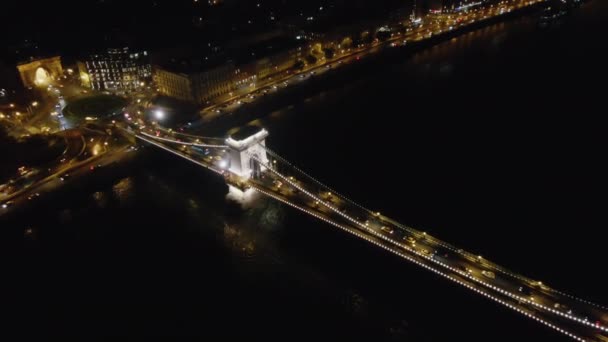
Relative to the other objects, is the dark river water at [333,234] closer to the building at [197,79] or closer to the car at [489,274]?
the car at [489,274]

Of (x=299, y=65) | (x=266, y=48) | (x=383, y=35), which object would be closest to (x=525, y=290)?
(x=299, y=65)

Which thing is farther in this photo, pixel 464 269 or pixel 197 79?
pixel 197 79

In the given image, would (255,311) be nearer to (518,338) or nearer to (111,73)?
(518,338)

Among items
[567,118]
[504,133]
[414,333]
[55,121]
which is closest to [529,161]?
[504,133]

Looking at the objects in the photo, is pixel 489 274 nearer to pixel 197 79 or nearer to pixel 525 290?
pixel 525 290

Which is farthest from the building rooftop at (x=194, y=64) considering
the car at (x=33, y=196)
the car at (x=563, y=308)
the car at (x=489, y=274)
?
the car at (x=563, y=308)
